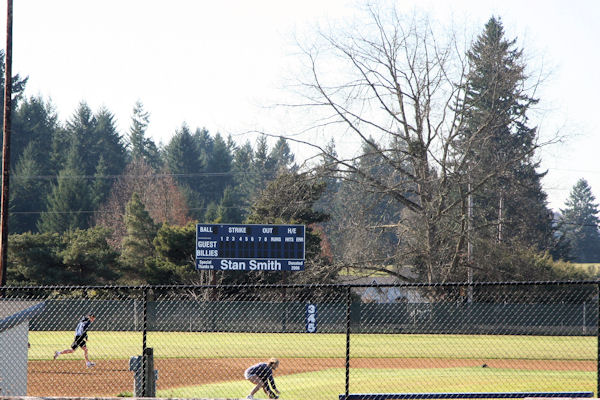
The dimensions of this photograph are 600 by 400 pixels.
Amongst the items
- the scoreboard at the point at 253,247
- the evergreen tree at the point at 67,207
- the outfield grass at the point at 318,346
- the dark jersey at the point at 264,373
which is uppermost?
the evergreen tree at the point at 67,207

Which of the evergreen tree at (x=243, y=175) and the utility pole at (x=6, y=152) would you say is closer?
the utility pole at (x=6, y=152)

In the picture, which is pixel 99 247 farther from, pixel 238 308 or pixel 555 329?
pixel 555 329

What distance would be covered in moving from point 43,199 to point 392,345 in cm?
5577

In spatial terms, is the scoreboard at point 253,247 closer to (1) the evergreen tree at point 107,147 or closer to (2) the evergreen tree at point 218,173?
(1) the evergreen tree at point 107,147

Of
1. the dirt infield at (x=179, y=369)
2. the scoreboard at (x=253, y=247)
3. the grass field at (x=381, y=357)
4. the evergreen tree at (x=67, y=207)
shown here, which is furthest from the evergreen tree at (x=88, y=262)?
the dirt infield at (x=179, y=369)

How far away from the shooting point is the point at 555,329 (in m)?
34.8

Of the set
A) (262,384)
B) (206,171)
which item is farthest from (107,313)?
(206,171)

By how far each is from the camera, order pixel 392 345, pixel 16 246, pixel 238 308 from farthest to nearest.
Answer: pixel 16 246
pixel 238 308
pixel 392 345

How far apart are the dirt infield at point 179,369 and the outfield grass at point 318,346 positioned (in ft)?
4.71

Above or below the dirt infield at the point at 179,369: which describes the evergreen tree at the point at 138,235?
above

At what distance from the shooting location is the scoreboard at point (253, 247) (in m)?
29.7

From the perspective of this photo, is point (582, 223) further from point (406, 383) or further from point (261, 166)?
point (406, 383)

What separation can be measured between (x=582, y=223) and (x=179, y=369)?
350 feet

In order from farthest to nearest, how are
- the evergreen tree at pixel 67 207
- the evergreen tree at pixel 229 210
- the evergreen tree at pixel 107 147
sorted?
the evergreen tree at pixel 107 147 → the evergreen tree at pixel 229 210 → the evergreen tree at pixel 67 207
